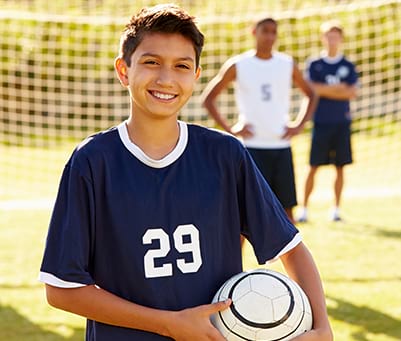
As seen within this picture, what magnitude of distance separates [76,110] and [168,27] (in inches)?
460

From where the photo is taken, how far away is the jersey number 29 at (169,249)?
2.18m

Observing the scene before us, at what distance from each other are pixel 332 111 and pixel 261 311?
6.49 meters

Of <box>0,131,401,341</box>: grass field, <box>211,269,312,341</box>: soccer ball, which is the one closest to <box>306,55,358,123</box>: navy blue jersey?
<box>0,131,401,341</box>: grass field

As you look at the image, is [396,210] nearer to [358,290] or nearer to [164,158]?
[358,290]

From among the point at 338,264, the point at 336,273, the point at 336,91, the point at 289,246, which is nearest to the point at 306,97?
the point at 338,264

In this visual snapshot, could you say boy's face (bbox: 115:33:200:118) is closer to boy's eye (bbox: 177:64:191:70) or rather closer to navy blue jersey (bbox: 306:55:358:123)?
boy's eye (bbox: 177:64:191:70)

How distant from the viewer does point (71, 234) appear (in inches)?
84.5

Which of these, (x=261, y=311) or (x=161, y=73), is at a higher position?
(x=161, y=73)

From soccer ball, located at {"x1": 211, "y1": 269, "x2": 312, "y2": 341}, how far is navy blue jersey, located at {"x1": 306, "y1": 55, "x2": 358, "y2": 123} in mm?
6392

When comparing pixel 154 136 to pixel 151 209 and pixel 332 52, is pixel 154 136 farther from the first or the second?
pixel 332 52

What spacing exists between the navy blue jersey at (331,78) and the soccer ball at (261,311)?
6392 millimetres

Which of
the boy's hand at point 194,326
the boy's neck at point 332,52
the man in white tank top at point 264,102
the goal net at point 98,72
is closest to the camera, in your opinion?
the boy's hand at point 194,326

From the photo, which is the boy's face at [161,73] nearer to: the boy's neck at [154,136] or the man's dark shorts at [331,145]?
the boy's neck at [154,136]

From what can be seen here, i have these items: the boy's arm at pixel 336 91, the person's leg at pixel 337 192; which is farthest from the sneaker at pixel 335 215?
the boy's arm at pixel 336 91
